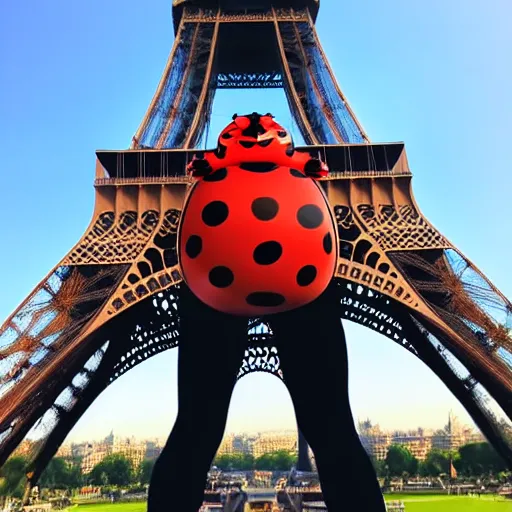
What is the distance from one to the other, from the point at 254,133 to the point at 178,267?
155 inches

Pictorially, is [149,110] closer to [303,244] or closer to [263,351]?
[263,351]

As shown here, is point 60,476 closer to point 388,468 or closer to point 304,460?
point 304,460

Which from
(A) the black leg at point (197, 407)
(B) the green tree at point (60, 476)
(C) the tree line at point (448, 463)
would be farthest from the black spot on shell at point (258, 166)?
(B) the green tree at point (60, 476)

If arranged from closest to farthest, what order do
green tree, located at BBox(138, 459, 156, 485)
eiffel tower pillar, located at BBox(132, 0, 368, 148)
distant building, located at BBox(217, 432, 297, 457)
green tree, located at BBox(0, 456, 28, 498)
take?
eiffel tower pillar, located at BBox(132, 0, 368, 148) → green tree, located at BBox(0, 456, 28, 498) → green tree, located at BBox(138, 459, 156, 485) → distant building, located at BBox(217, 432, 297, 457)

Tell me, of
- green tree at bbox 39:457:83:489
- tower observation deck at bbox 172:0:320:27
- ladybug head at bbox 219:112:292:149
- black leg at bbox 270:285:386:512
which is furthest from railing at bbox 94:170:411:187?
green tree at bbox 39:457:83:489

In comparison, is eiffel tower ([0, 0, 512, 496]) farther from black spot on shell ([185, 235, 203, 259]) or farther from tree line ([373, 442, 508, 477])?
tree line ([373, 442, 508, 477])

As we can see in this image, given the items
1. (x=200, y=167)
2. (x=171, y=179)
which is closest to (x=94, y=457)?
(x=171, y=179)

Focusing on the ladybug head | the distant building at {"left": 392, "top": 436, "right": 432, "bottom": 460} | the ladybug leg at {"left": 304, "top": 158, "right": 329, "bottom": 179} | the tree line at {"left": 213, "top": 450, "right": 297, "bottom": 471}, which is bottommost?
the ladybug leg at {"left": 304, "top": 158, "right": 329, "bottom": 179}

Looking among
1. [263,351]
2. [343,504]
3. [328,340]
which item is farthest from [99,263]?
[263,351]

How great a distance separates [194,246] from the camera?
5.17 metres

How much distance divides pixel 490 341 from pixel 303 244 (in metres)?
8.20

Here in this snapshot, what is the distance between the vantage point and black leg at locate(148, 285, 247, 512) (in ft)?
28.8

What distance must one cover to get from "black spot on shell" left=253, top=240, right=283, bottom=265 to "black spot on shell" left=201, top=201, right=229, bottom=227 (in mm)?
439

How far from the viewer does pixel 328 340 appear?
29.0 feet
